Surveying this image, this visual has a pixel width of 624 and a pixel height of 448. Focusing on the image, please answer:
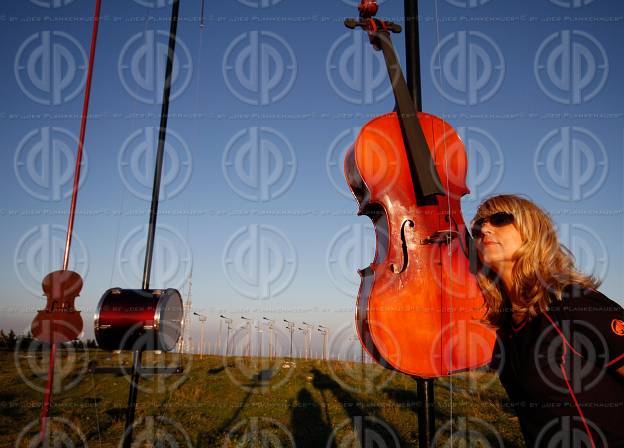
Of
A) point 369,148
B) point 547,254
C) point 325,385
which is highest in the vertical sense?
point 369,148

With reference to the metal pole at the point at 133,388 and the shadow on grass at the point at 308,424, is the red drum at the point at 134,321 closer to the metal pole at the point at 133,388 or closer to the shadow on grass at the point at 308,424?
the metal pole at the point at 133,388

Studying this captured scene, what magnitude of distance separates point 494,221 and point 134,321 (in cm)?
245

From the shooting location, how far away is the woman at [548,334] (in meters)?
1.07

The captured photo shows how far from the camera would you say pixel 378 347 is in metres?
1.77

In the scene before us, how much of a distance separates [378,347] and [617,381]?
34.6 inches

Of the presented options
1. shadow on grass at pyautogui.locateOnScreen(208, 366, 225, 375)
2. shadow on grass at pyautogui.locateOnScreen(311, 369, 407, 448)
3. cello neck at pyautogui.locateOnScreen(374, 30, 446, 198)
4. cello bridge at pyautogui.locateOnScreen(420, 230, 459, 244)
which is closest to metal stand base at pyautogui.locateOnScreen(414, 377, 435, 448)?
cello bridge at pyautogui.locateOnScreen(420, 230, 459, 244)

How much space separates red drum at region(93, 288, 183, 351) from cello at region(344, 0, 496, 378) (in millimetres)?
1590

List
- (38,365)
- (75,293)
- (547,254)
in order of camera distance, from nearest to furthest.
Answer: (547,254) < (75,293) < (38,365)

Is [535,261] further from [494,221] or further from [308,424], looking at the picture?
[308,424]

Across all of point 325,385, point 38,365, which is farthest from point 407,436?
point 38,365

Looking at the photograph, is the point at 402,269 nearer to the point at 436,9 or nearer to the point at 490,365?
the point at 490,365

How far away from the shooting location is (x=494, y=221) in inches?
57.8

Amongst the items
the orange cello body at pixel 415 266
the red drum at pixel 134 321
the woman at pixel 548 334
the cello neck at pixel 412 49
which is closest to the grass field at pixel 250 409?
the red drum at pixel 134 321

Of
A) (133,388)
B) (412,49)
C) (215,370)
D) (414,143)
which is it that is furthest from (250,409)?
(412,49)
